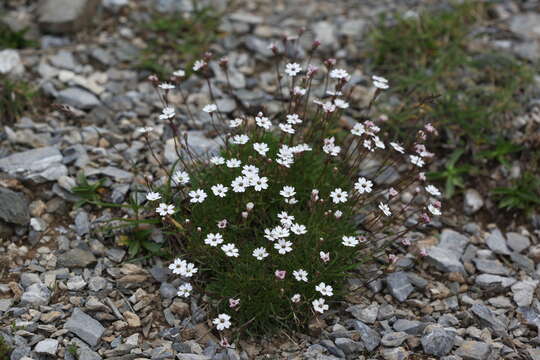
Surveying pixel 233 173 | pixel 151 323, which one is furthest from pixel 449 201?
pixel 151 323

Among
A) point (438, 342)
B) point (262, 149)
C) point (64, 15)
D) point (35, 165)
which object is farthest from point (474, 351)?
point (64, 15)

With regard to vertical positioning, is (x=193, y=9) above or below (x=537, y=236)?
above

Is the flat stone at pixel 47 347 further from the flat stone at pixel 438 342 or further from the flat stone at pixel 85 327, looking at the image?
the flat stone at pixel 438 342

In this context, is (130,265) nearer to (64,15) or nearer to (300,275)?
(300,275)

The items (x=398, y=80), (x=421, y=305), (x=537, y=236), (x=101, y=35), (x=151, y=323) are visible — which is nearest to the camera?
(x=151, y=323)

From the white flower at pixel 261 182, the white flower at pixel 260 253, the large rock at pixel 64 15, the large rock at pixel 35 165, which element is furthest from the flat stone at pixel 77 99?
the white flower at pixel 260 253

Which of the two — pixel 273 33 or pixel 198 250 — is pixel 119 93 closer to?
pixel 273 33
